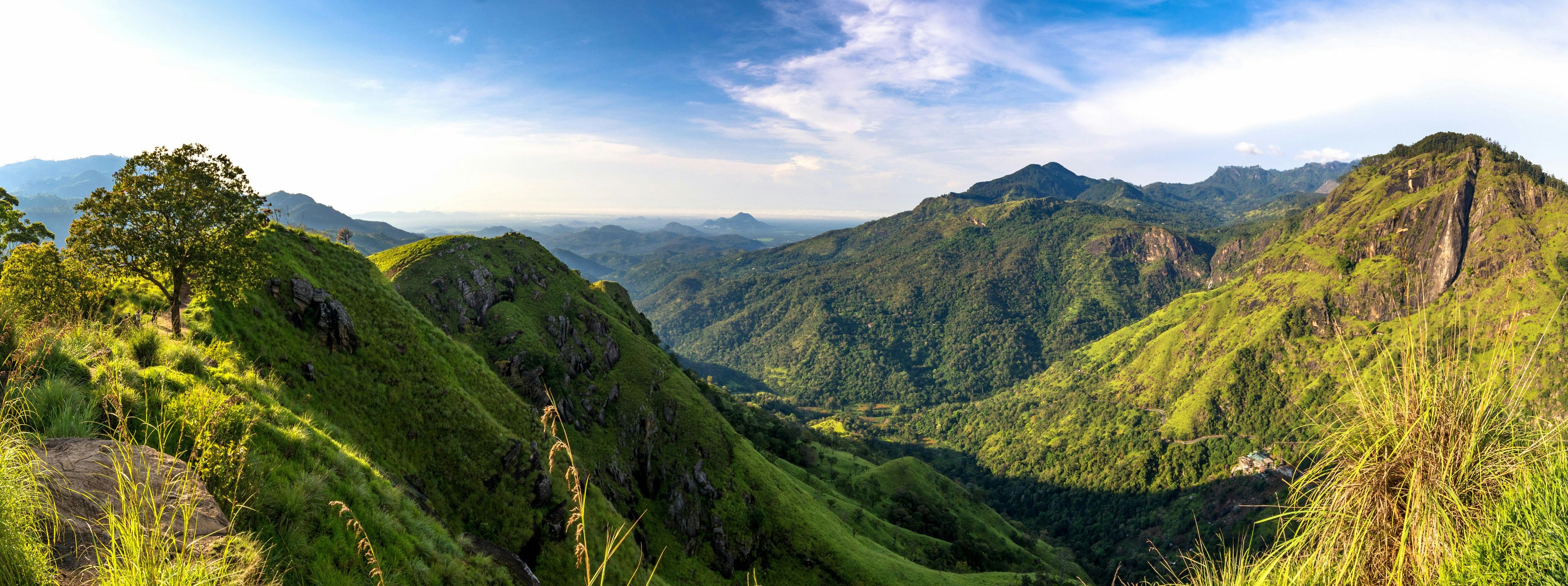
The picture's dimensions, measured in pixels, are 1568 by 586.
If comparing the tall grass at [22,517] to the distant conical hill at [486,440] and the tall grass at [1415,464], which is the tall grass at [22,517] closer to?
the distant conical hill at [486,440]

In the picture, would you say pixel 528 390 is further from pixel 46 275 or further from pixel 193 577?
pixel 193 577

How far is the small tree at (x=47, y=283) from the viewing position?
1647 cm

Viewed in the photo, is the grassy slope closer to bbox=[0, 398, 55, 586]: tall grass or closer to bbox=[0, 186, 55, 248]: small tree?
bbox=[0, 186, 55, 248]: small tree

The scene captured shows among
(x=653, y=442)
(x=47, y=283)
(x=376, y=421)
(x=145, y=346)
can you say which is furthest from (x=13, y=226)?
(x=653, y=442)

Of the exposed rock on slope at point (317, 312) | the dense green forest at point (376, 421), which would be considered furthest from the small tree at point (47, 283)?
the exposed rock on slope at point (317, 312)

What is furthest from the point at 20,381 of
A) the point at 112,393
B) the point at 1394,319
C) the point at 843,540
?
the point at 1394,319

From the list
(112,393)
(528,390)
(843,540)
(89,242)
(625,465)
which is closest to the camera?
(112,393)

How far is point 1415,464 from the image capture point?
8.99 meters

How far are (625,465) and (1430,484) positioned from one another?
56600 millimetres

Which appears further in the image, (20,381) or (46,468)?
(20,381)

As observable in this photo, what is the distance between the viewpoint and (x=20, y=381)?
1070 cm

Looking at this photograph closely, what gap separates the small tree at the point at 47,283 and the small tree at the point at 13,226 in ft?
64.0

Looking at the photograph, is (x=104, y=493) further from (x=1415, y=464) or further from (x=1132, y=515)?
(x=1132, y=515)

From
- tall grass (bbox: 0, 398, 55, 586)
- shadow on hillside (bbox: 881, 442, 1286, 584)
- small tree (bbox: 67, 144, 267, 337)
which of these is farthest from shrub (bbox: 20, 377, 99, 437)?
shadow on hillside (bbox: 881, 442, 1286, 584)
